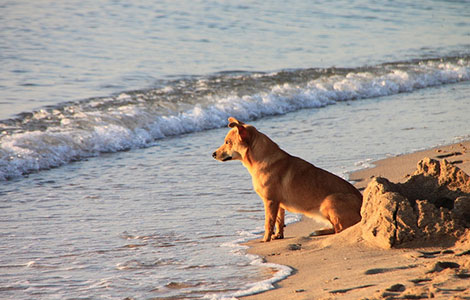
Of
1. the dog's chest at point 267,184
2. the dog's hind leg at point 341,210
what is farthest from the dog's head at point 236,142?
the dog's hind leg at point 341,210

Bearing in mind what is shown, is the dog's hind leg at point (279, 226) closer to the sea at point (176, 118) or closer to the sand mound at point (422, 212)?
the sea at point (176, 118)

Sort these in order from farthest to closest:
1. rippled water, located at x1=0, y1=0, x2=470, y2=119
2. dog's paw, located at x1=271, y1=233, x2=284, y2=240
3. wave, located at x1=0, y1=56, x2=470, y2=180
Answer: rippled water, located at x1=0, y1=0, x2=470, y2=119 < wave, located at x1=0, y1=56, x2=470, y2=180 < dog's paw, located at x1=271, y1=233, x2=284, y2=240

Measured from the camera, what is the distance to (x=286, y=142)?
11.3 metres

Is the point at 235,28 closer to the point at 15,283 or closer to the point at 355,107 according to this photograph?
the point at 355,107

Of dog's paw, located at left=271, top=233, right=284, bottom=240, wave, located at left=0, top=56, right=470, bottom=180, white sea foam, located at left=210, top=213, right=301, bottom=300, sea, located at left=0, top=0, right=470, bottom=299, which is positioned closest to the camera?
white sea foam, located at left=210, top=213, right=301, bottom=300

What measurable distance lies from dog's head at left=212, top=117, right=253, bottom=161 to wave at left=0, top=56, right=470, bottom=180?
4.24 metres

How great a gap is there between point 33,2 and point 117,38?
719 cm

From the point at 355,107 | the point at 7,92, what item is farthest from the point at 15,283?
the point at 355,107

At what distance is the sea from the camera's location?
18.8 feet

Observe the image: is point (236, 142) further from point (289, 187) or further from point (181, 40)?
point (181, 40)

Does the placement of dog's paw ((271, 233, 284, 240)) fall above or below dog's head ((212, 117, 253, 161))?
below

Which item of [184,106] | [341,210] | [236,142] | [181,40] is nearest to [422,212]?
[341,210]

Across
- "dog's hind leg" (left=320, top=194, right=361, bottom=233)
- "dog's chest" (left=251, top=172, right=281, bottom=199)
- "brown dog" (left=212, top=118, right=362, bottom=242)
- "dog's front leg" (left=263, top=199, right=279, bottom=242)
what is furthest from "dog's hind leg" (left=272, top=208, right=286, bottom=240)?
"dog's hind leg" (left=320, top=194, right=361, bottom=233)

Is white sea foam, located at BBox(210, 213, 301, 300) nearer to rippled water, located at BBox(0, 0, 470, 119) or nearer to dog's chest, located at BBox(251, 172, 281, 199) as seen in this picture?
dog's chest, located at BBox(251, 172, 281, 199)
